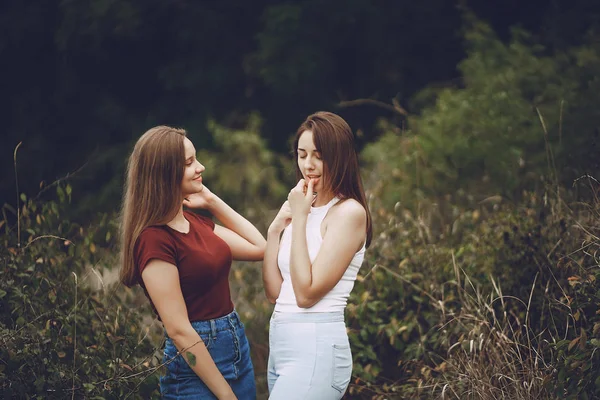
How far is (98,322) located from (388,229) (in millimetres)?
2040

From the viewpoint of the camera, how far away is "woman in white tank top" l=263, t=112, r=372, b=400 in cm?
301

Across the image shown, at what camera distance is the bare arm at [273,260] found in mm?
3377

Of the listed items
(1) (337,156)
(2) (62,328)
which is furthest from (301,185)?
(2) (62,328)

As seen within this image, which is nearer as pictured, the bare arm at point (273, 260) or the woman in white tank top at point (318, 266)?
the woman in white tank top at point (318, 266)

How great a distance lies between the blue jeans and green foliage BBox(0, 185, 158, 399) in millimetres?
139

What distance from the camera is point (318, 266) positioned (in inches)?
119

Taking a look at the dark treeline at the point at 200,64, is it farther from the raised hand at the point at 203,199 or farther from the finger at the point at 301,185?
the finger at the point at 301,185

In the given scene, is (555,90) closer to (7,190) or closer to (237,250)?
(237,250)

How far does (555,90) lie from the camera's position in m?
8.52

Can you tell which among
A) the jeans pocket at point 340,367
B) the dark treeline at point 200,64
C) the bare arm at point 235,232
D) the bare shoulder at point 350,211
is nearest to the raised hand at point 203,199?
the bare arm at point 235,232

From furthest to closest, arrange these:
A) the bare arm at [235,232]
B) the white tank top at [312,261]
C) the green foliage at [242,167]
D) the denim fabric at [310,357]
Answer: the green foliage at [242,167], the bare arm at [235,232], the white tank top at [312,261], the denim fabric at [310,357]

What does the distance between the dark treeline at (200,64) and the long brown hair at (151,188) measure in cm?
815

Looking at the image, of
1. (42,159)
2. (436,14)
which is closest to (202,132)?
(42,159)

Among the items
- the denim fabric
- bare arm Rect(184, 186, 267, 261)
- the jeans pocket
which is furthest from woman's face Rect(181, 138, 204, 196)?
the jeans pocket
